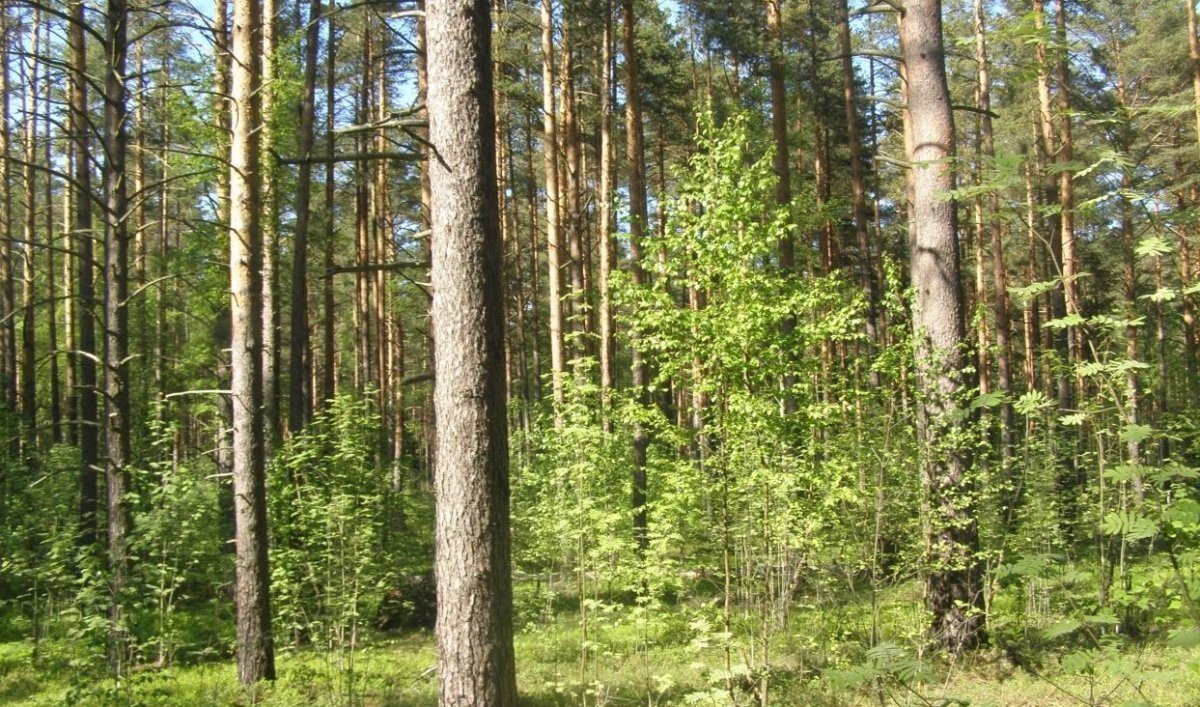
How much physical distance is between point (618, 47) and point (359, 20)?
6597 millimetres

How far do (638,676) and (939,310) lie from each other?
4.91 meters

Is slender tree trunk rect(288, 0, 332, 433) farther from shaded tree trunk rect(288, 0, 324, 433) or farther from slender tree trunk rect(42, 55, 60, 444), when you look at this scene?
slender tree trunk rect(42, 55, 60, 444)

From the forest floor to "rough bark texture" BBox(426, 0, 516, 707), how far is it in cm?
229

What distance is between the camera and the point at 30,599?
11.3 meters

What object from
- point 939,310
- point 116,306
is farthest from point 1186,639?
point 116,306

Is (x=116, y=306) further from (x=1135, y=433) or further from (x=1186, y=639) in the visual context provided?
(x=1186, y=639)

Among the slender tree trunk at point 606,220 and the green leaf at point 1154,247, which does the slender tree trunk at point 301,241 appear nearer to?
the slender tree trunk at point 606,220

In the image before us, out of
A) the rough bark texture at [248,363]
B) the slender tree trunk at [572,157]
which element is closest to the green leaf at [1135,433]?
the rough bark texture at [248,363]

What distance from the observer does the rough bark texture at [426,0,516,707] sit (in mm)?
4145

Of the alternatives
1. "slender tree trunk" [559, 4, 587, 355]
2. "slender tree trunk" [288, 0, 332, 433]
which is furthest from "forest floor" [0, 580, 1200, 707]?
"slender tree trunk" [559, 4, 587, 355]

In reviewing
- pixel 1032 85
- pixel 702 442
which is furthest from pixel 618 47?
pixel 702 442

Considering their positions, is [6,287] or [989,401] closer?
[989,401]

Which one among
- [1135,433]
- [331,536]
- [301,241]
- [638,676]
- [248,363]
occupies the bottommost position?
[638,676]

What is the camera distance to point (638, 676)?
8359 millimetres
